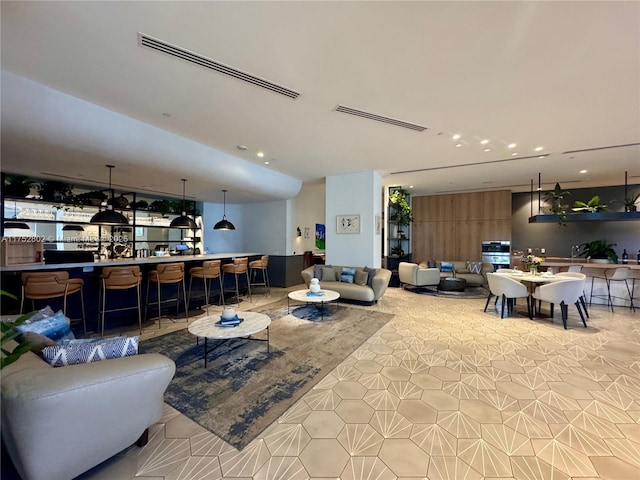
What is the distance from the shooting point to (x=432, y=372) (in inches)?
115

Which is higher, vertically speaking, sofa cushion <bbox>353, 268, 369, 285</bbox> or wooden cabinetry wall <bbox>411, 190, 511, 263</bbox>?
wooden cabinetry wall <bbox>411, 190, 511, 263</bbox>

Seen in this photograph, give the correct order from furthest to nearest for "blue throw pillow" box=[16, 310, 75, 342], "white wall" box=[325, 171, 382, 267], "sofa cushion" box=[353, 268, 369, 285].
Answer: "white wall" box=[325, 171, 382, 267]
"sofa cushion" box=[353, 268, 369, 285]
"blue throw pillow" box=[16, 310, 75, 342]

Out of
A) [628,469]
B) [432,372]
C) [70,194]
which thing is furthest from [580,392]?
[70,194]

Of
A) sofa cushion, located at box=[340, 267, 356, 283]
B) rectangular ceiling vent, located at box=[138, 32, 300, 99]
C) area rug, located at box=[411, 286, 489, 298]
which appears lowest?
area rug, located at box=[411, 286, 489, 298]

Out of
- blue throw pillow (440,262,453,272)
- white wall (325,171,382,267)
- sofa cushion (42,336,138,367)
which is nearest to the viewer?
sofa cushion (42,336,138,367)

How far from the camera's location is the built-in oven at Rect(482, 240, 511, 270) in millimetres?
8234

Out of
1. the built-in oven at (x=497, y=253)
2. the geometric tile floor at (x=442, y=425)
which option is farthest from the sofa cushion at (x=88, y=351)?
the built-in oven at (x=497, y=253)

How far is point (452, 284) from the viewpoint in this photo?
7.03 m

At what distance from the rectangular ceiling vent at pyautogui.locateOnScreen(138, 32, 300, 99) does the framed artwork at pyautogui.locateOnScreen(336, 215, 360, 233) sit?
12.2 ft

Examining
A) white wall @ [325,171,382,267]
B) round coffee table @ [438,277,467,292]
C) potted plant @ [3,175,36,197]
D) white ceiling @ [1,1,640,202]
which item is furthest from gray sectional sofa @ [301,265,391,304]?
potted plant @ [3,175,36,197]

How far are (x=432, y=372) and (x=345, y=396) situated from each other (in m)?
1.05

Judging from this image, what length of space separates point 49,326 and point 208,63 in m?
2.54

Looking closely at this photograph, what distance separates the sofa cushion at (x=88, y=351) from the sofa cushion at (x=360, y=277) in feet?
14.9

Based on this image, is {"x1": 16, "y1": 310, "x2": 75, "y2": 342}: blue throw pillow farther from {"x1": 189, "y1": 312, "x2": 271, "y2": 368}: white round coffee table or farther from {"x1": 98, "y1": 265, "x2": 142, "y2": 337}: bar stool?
{"x1": 98, "y1": 265, "x2": 142, "y2": 337}: bar stool
